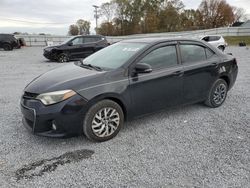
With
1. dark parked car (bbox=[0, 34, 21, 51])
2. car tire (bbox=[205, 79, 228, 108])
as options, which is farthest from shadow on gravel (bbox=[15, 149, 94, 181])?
dark parked car (bbox=[0, 34, 21, 51])

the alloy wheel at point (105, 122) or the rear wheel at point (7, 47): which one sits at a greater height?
the rear wheel at point (7, 47)

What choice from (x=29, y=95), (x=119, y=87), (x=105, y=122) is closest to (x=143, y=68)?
(x=119, y=87)

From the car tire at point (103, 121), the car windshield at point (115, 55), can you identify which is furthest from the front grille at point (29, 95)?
the car windshield at point (115, 55)

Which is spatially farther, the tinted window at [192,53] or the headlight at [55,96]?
the tinted window at [192,53]

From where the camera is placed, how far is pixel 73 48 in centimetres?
1250

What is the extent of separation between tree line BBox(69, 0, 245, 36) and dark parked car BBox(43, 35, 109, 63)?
3860cm

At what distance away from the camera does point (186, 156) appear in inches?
116

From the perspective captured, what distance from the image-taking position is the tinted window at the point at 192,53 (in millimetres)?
4098

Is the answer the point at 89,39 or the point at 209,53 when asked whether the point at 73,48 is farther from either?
the point at 209,53

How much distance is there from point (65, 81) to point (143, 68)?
1146 millimetres

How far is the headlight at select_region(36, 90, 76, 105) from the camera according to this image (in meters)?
3.02

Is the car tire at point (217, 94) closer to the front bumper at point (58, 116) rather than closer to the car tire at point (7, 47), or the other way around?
the front bumper at point (58, 116)

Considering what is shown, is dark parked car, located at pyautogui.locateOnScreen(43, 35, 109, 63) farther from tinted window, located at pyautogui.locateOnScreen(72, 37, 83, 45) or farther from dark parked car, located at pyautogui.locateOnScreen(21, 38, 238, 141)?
dark parked car, located at pyautogui.locateOnScreen(21, 38, 238, 141)

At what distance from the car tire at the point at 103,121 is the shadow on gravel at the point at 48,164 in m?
0.29
